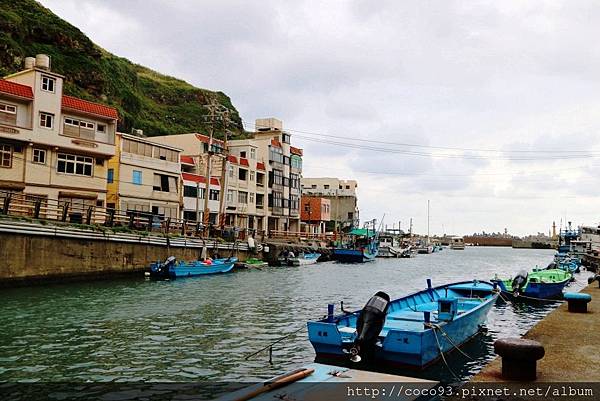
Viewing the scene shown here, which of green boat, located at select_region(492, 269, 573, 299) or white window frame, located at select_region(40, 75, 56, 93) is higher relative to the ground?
white window frame, located at select_region(40, 75, 56, 93)

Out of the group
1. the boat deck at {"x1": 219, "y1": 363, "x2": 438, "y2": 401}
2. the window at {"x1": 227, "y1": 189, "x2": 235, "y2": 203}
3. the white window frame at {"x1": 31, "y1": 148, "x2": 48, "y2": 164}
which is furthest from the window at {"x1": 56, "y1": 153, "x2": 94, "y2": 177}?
the boat deck at {"x1": 219, "y1": 363, "x2": 438, "y2": 401}

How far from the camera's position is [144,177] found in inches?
2020

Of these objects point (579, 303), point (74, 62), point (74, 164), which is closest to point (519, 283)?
point (579, 303)

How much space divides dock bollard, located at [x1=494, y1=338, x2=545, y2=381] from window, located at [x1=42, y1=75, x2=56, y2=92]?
140 ft

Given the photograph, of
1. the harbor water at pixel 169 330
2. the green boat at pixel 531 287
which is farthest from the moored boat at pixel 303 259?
the green boat at pixel 531 287

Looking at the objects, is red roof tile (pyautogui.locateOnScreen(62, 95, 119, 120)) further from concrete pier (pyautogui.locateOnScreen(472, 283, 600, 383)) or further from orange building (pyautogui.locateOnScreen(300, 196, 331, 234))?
orange building (pyautogui.locateOnScreen(300, 196, 331, 234))

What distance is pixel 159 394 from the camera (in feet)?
37.0

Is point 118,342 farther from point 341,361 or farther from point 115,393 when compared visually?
point 341,361

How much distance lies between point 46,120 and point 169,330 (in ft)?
98.1

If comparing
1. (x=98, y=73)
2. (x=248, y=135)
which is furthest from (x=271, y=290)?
(x=248, y=135)

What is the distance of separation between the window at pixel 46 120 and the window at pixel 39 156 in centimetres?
220

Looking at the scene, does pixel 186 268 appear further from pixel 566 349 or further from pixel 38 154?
pixel 566 349

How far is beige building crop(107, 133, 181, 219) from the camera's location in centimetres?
4856

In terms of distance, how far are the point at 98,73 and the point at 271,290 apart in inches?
2456
